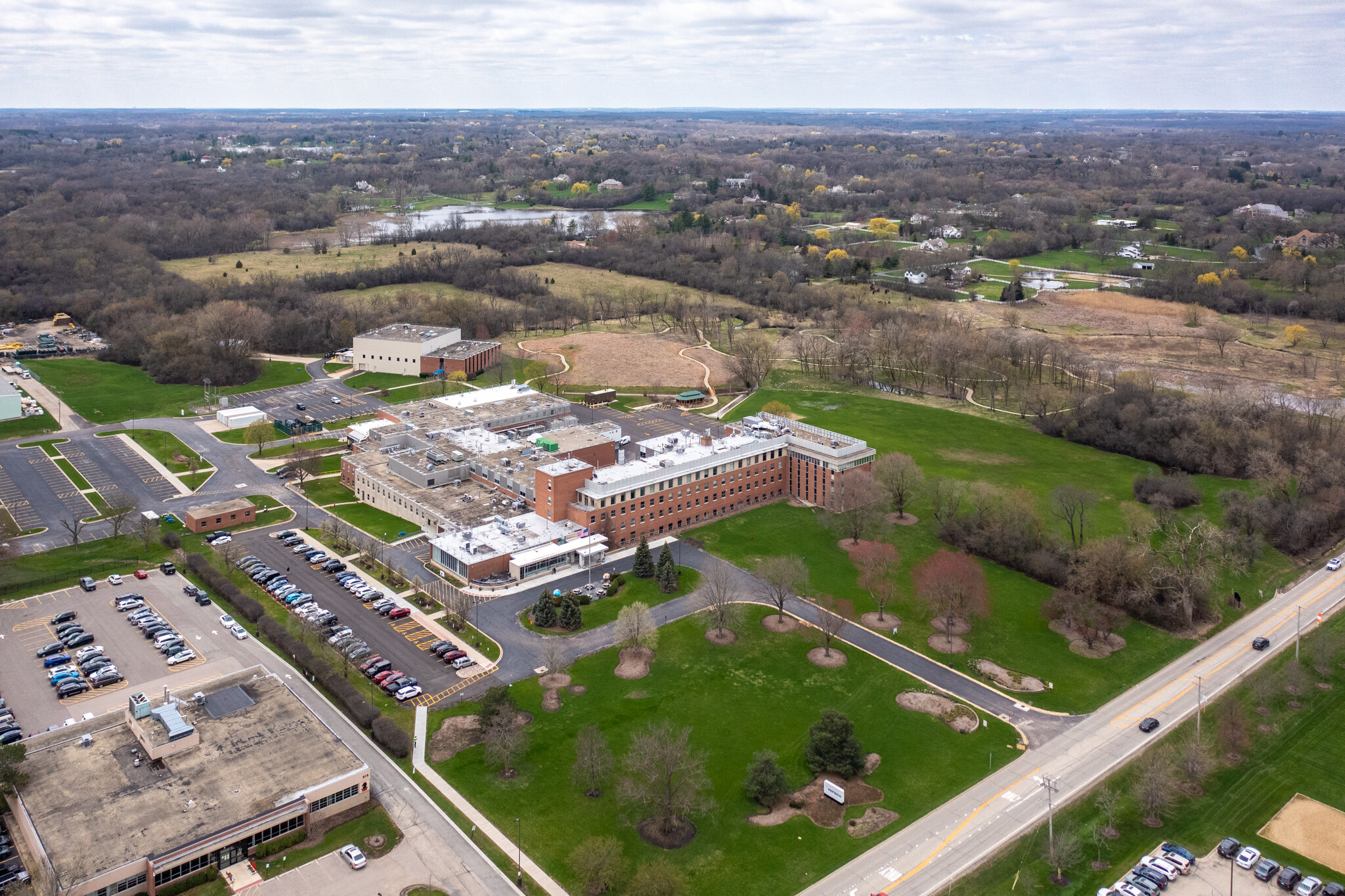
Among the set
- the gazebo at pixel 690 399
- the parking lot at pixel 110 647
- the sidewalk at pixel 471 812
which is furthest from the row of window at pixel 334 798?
the gazebo at pixel 690 399

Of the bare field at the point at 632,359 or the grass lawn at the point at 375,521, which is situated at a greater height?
the bare field at the point at 632,359

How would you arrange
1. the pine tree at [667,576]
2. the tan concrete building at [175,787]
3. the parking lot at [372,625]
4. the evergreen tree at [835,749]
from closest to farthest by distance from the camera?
1. the tan concrete building at [175,787]
2. the evergreen tree at [835,749]
3. the parking lot at [372,625]
4. the pine tree at [667,576]

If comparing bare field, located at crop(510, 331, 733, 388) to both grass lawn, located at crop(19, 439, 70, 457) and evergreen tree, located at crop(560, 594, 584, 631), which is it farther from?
evergreen tree, located at crop(560, 594, 584, 631)

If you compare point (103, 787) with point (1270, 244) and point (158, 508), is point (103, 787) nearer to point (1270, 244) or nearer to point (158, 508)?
point (158, 508)

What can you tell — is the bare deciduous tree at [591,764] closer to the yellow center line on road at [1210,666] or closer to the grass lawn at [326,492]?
the yellow center line on road at [1210,666]

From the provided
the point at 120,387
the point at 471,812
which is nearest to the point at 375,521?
the point at 471,812

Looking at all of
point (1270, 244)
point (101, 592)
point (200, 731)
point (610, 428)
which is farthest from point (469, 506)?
point (1270, 244)

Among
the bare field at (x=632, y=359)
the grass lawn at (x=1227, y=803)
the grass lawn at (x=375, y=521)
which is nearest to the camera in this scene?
the grass lawn at (x=1227, y=803)
